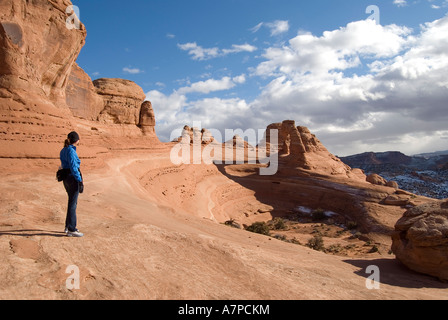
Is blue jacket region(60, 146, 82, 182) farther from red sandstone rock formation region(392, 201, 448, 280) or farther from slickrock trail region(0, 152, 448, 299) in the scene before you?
red sandstone rock formation region(392, 201, 448, 280)

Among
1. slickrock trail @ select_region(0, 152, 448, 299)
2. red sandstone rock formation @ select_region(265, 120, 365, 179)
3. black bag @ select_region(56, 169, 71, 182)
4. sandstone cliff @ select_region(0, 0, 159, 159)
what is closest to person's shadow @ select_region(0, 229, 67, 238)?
slickrock trail @ select_region(0, 152, 448, 299)

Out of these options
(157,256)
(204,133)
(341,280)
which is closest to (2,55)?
(157,256)

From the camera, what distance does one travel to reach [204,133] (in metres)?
38.4

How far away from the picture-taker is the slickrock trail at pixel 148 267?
3383mm

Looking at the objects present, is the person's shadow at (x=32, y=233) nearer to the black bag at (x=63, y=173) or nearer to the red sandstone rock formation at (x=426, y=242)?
the black bag at (x=63, y=173)

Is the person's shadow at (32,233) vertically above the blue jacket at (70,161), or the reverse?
the blue jacket at (70,161)

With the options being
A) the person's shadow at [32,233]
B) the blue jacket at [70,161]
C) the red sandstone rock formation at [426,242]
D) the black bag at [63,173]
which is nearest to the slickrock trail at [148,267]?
the person's shadow at [32,233]

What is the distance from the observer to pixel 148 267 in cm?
396

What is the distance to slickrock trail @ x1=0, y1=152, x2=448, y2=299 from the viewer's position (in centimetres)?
338

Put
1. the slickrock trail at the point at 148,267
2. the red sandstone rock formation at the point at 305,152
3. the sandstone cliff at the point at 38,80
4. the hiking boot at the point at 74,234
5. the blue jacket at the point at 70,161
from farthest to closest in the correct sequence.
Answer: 1. the red sandstone rock formation at the point at 305,152
2. the sandstone cliff at the point at 38,80
3. the blue jacket at the point at 70,161
4. the hiking boot at the point at 74,234
5. the slickrock trail at the point at 148,267

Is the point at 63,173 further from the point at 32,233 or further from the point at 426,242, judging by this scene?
the point at 426,242

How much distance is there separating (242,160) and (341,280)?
2698cm

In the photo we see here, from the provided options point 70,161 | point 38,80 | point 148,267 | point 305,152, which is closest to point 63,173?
point 70,161
